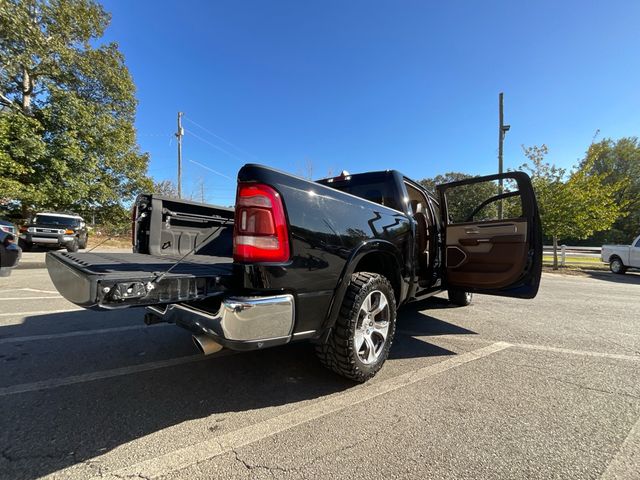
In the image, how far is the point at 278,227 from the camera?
205 cm

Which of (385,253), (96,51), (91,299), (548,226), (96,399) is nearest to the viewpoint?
(91,299)

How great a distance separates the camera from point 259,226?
2.03m

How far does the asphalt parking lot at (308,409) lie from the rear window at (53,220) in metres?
12.5

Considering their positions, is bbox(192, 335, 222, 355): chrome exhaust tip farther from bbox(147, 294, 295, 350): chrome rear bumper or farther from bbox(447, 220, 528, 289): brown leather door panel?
bbox(447, 220, 528, 289): brown leather door panel

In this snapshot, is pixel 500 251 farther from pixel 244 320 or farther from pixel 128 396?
pixel 128 396

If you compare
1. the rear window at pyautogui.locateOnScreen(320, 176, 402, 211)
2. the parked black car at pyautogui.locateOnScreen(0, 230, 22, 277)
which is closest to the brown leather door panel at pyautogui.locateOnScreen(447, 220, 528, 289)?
the rear window at pyautogui.locateOnScreen(320, 176, 402, 211)

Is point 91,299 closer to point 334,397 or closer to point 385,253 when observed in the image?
point 334,397

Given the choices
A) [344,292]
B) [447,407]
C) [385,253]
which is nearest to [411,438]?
[447,407]

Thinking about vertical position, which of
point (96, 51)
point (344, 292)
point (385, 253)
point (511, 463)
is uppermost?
point (96, 51)

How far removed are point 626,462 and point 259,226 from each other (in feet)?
8.25

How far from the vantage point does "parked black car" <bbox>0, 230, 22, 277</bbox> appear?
17.1 feet

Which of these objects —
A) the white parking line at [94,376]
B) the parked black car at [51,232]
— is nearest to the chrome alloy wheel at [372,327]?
the white parking line at [94,376]

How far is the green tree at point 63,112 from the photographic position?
14305 mm

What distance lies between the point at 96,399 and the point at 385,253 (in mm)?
2573
